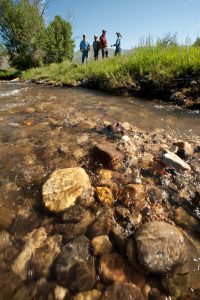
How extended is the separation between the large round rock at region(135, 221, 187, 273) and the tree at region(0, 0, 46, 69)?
76.2 feet

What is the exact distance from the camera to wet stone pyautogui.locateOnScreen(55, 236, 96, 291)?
146 centimetres

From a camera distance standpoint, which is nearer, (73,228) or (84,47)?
(73,228)

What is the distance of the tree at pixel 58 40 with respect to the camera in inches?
888

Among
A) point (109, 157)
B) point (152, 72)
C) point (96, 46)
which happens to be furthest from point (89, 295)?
point (96, 46)

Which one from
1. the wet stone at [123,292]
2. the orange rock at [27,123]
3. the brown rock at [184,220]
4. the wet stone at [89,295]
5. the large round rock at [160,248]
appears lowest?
the wet stone at [89,295]

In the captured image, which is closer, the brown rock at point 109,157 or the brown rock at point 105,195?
the brown rock at point 105,195

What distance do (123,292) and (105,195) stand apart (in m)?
0.81

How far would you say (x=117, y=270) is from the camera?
1513 millimetres

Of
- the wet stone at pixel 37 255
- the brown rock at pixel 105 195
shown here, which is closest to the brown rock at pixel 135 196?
the brown rock at pixel 105 195

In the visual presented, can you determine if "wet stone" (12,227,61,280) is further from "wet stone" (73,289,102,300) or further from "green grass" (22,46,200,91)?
"green grass" (22,46,200,91)

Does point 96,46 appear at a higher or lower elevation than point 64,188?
higher

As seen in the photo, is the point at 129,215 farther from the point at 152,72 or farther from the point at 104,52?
the point at 104,52

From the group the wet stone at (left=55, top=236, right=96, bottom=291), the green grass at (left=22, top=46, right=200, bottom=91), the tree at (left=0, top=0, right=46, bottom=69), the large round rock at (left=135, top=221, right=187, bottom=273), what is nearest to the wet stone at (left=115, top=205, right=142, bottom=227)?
the large round rock at (left=135, top=221, right=187, bottom=273)

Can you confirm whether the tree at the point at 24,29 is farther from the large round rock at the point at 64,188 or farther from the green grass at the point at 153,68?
the large round rock at the point at 64,188
